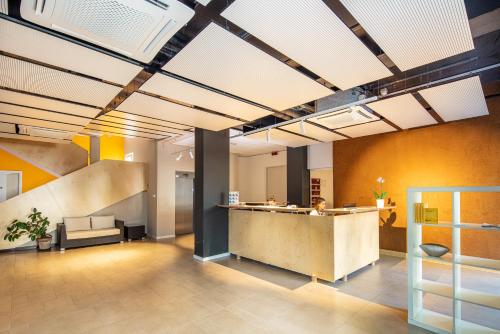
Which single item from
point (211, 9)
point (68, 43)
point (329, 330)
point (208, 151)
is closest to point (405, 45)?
point (211, 9)

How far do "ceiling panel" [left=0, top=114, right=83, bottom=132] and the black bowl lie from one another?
6.96 meters

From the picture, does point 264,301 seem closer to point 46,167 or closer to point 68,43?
point 68,43

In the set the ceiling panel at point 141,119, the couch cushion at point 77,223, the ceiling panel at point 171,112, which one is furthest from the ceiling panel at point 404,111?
the couch cushion at point 77,223

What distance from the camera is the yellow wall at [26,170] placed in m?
8.34

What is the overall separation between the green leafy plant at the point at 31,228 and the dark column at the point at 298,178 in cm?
728

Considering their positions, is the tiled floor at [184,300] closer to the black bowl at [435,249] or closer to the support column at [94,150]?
the black bowl at [435,249]

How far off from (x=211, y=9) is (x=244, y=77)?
1239 mm

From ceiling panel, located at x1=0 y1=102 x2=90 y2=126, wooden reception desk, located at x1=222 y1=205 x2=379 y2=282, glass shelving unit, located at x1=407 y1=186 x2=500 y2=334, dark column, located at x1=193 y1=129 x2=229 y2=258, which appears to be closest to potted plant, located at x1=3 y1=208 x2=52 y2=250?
ceiling panel, located at x1=0 y1=102 x2=90 y2=126

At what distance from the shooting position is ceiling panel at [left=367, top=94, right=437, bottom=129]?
4488mm

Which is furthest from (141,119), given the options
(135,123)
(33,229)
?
(33,229)

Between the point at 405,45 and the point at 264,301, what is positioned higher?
the point at 405,45

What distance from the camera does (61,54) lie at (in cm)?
286

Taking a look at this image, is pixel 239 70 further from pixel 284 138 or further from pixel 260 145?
pixel 260 145

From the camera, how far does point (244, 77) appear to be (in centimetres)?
339
